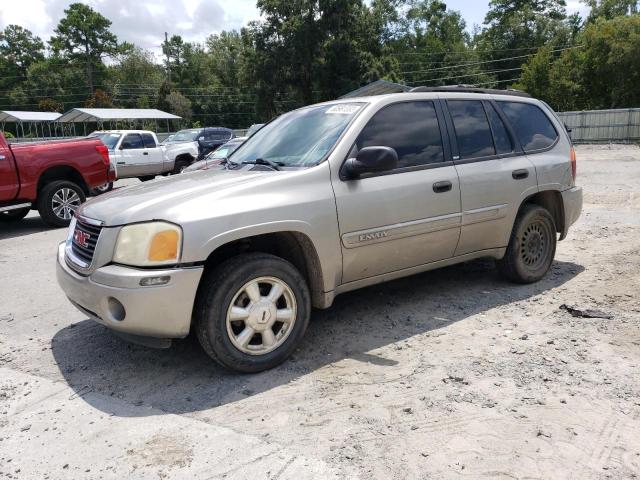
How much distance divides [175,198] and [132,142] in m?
15.1

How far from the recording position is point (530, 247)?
5.38 m

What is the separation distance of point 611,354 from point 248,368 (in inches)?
97.9

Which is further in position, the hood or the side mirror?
the side mirror

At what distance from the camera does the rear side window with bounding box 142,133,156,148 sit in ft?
58.9

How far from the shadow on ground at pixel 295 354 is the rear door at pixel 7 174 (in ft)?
17.3

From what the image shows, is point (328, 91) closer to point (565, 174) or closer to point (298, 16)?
point (298, 16)

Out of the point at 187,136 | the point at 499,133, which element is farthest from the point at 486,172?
the point at 187,136

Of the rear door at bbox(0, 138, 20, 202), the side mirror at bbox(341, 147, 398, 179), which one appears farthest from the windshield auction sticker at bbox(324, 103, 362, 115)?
the rear door at bbox(0, 138, 20, 202)

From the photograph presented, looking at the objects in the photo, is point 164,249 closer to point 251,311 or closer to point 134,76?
point 251,311

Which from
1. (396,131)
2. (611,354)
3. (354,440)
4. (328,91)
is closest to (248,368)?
(354,440)

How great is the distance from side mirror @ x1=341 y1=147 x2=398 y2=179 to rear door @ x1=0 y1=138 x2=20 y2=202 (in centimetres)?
712

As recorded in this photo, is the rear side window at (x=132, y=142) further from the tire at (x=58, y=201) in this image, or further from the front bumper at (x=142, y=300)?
the front bumper at (x=142, y=300)

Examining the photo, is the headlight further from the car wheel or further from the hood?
the car wheel

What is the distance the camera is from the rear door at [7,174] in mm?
8766
